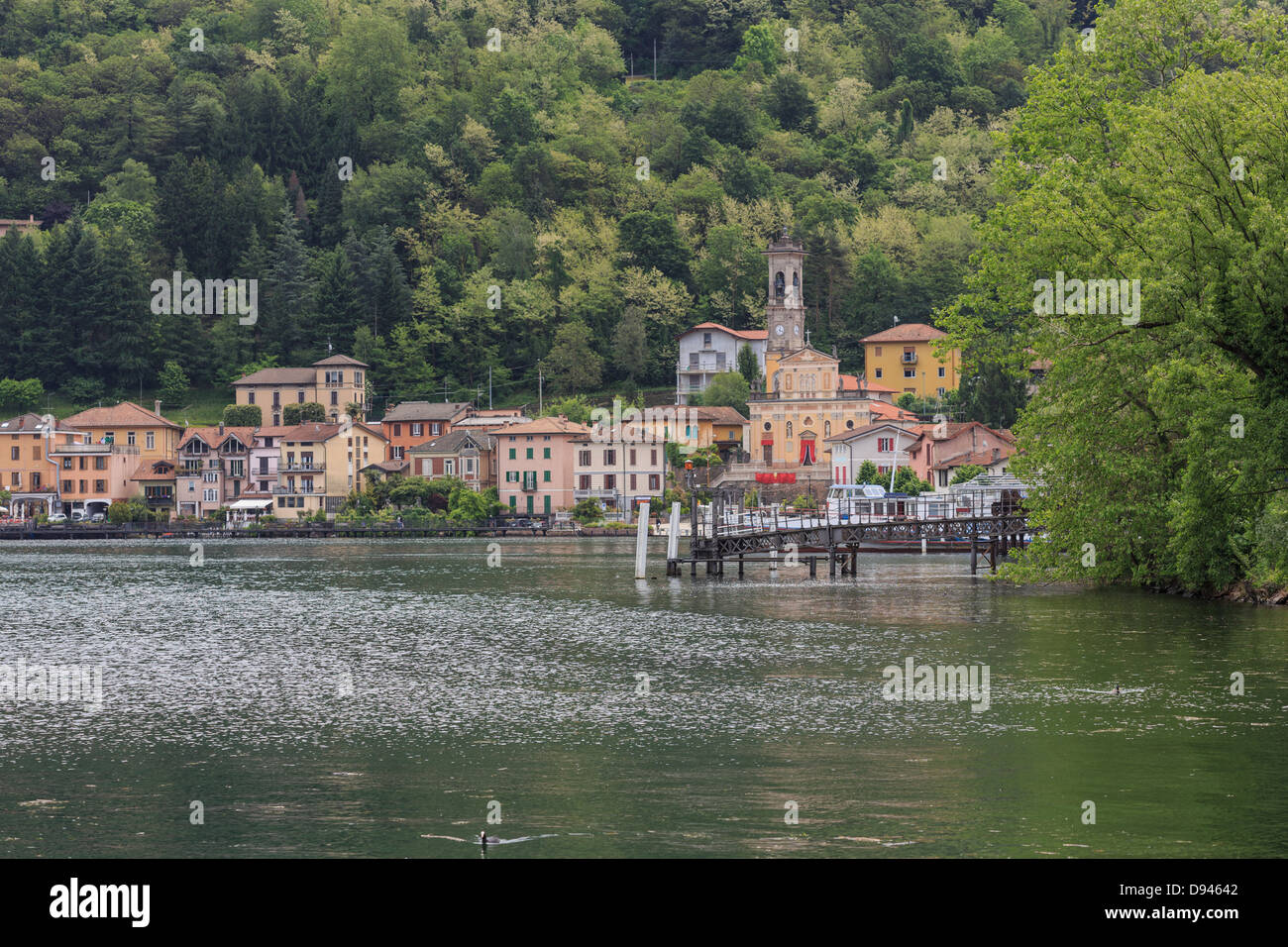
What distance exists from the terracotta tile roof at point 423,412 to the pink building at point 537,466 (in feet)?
28.7

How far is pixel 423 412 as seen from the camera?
140625 mm

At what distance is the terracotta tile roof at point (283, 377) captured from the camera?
14600 cm

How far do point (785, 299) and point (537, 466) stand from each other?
33535 millimetres

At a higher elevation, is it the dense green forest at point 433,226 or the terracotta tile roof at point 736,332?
the dense green forest at point 433,226

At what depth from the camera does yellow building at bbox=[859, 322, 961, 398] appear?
15112cm

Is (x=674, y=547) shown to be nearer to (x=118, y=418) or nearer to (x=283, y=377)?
(x=118, y=418)

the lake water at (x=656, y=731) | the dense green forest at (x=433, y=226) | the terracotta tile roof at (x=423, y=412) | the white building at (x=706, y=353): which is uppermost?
the dense green forest at (x=433, y=226)

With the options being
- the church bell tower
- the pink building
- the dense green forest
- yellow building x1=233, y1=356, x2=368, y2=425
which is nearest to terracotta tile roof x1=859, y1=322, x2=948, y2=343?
the dense green forest

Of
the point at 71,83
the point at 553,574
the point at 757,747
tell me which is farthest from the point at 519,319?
the point at 757,747

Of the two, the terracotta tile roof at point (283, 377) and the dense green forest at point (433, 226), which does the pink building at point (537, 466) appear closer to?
the terracotta tile roof at point (283, 377)

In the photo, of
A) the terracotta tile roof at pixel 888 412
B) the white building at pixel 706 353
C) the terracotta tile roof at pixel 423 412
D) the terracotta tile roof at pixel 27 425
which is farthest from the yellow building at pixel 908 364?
the terracotta tile roof at pixel 27 425

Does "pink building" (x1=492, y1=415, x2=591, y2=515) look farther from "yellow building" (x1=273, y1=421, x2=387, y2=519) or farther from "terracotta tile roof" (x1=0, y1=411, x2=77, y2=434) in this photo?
"terracotta tile roof" (x1=0, y1=411, x2=77, y2=434)

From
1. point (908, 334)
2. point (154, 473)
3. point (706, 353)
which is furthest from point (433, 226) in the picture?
point (908, 334)
